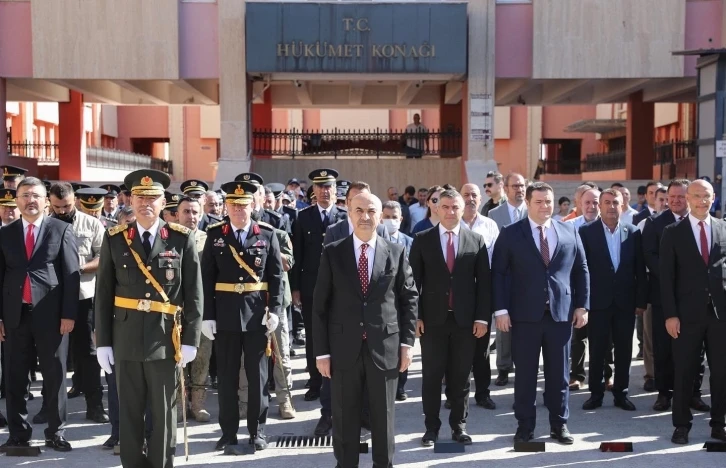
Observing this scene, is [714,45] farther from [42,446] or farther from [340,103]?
[42,446]

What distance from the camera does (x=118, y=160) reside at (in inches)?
1225

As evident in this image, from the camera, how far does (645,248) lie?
8359 mm

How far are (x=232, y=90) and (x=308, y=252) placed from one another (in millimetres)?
11266

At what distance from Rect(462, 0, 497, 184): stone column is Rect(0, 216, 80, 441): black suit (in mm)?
13047

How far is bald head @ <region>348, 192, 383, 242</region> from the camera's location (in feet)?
18.6

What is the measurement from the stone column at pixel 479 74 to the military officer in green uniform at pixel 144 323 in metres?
13.7

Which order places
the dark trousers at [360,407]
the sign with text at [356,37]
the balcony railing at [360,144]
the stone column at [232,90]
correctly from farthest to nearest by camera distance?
the balcony railing at [360,144] → the stone column at [232,90] → the sign with text at [356,37] → the dark trousers at [360,407]

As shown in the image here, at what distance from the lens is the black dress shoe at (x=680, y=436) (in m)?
7.09

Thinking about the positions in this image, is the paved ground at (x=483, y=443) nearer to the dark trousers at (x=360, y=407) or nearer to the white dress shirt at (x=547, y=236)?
the dark trousers at (x=360, y=407)

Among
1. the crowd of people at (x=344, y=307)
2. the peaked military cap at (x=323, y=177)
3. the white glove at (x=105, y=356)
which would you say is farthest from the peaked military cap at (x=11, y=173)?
the white glove at (x=105, y=356)

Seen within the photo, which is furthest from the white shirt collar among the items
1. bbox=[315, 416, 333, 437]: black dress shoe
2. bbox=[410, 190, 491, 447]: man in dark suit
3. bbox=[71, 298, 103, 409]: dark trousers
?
bbox=[71, 298, 103, 409]: dark trousers

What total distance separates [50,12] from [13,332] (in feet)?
44.5

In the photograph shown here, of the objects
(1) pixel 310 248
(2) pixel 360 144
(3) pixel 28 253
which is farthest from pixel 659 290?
(2) pixel 360 144

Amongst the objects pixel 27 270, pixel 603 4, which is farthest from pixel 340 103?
pixel 27 270
